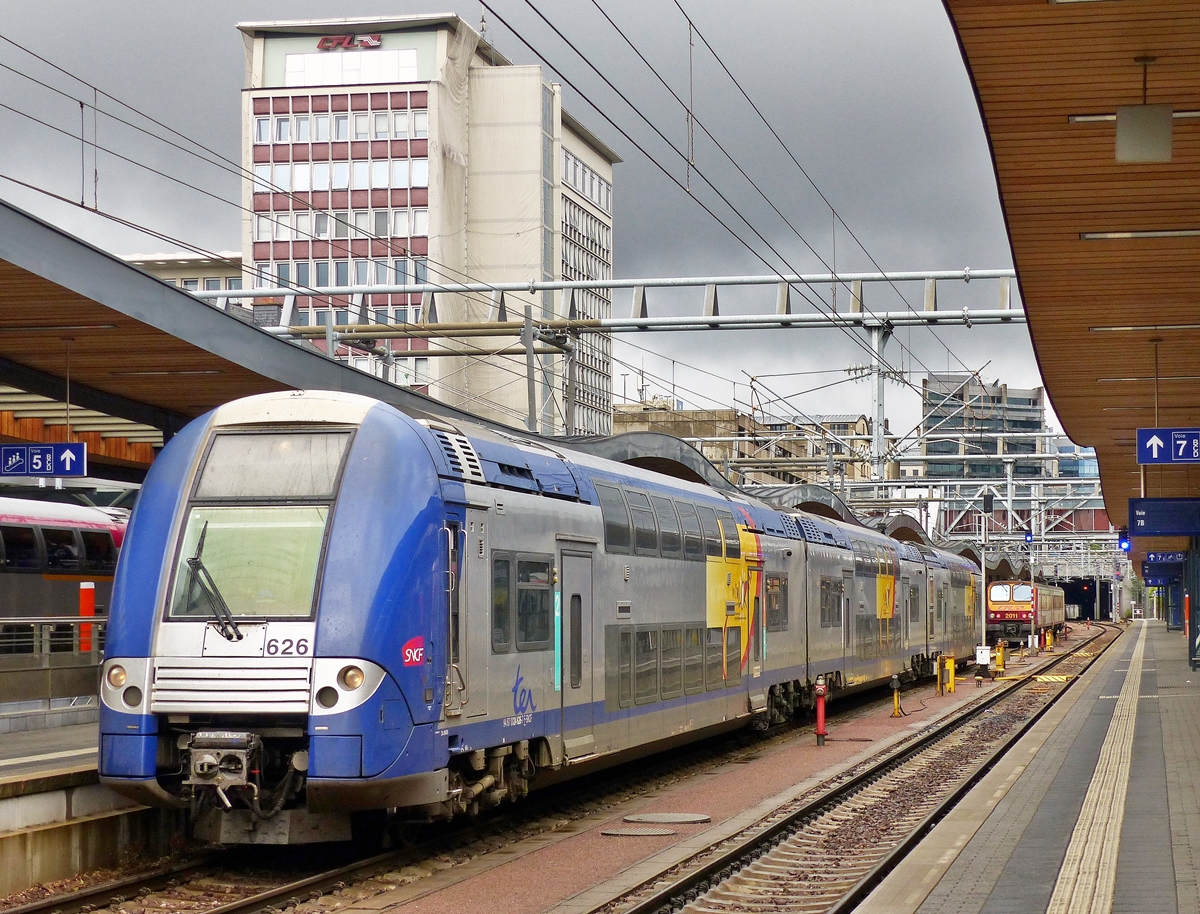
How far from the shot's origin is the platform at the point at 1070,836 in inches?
385

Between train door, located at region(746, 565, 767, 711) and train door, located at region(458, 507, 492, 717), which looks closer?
train door, located at region(458, 507, 492, 717)

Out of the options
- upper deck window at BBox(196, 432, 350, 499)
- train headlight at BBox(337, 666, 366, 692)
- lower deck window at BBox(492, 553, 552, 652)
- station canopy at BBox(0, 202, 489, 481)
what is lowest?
train headlight at BBox(337, 666, 366, 692)

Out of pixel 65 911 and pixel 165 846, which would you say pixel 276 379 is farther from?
pixel 65 911

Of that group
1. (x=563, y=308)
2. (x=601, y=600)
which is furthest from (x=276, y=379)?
(x=563, y=308)

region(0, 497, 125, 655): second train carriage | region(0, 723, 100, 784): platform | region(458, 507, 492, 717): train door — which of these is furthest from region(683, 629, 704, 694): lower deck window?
region(0, 497, 125, 655): second train carriage

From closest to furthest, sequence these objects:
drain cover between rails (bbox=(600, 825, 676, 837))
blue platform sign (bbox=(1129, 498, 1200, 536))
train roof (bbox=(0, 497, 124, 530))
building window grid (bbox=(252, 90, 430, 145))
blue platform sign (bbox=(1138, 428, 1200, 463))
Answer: drain cover between rails (bbox=(600, 825, 676, 837)) < blue platform sign (bbox=(1138, 428, 1200, 463)) < train roof (bbox=(0, 497, 124, 530)) < blue platform sign (bbox=(1129, 498, 1200, 536)) < building window grid (bbox=(252, 90, 430, 145))

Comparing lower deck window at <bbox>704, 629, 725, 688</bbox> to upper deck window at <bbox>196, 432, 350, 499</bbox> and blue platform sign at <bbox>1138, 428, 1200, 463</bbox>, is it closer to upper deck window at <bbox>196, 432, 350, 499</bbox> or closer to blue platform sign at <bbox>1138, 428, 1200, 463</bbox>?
blue platform sign at <bbox>1138, 428, 1200, 463</bbox>

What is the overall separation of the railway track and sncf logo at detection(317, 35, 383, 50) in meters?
61.4

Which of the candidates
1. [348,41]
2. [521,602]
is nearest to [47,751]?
[521,602]

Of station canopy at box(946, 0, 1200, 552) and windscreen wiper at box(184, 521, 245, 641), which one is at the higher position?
station canopy at box(946, 0, 1200, 552)

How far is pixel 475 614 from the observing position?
11.8 m

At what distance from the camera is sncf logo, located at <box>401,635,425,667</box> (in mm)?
10711

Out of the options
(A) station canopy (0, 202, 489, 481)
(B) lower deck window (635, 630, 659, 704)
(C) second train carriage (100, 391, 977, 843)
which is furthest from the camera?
(B) lower deck window (635, 630, 659, 704)

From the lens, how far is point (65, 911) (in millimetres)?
9602
